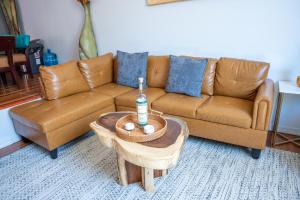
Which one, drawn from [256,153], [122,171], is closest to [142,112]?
[122,171]

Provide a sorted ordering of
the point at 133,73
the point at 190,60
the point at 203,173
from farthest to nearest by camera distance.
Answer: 1. the point at 133,73
2. the point at 190,60
3. the point at 203,173

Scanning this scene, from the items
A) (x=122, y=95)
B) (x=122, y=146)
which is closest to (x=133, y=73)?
(x=122, y=95)

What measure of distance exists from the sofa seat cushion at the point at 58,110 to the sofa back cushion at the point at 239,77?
1.39 meters

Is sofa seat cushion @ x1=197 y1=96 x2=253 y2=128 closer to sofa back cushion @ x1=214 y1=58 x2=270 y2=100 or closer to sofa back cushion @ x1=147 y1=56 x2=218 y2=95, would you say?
sofa back cushion @ x1=214 y1=58 x2=270 y2=100

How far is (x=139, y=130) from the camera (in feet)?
5.53

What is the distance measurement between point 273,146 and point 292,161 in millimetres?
274

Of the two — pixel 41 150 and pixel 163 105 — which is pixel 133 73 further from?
pixel 41 150

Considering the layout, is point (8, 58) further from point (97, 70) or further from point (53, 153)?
point (53, 153)

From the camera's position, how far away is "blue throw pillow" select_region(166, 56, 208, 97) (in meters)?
2.53

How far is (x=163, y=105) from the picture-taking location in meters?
2.44

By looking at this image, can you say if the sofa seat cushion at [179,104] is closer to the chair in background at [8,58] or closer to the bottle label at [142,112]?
the bottle label at [142,112]

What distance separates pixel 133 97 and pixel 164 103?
0.43 metres

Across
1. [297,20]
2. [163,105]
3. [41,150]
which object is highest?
[297,20]

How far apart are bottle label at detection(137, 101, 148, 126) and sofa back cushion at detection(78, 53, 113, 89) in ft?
5.28
